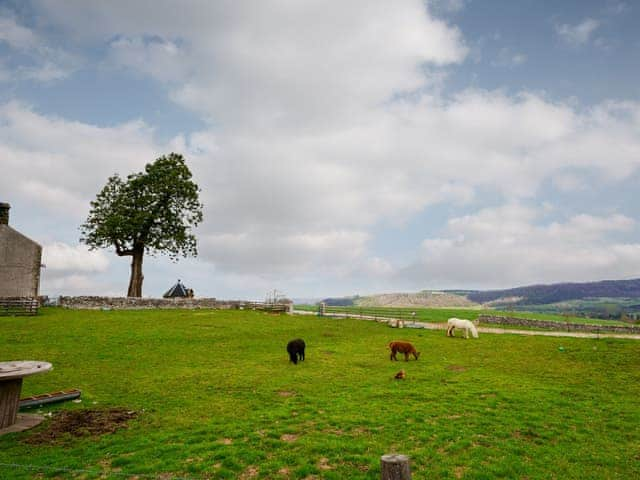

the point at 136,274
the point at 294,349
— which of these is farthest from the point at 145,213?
the point at 294,349

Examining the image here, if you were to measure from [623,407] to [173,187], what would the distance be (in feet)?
156

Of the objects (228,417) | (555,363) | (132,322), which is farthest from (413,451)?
(132,322)

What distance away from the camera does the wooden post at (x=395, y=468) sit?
15.9 feet

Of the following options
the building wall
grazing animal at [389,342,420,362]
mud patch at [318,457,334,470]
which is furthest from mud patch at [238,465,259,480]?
the building wall

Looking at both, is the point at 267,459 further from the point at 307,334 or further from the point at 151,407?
the point at 307,334

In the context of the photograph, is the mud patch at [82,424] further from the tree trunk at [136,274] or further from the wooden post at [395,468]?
the tree trunk at [136,274]

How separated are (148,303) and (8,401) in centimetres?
3456

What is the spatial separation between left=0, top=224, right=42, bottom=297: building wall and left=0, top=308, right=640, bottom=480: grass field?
1721 centimetres

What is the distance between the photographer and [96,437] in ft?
31.6

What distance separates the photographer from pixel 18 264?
38.2 metres

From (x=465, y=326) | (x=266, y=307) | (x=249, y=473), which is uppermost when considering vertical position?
(x=266, y=307)

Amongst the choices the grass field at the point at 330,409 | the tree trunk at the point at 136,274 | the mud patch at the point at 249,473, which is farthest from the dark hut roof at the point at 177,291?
the mud patch at the point at 249,473

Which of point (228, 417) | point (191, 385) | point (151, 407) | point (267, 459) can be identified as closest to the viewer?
point (267, 459)

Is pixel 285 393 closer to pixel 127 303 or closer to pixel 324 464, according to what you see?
pixel 324 464
